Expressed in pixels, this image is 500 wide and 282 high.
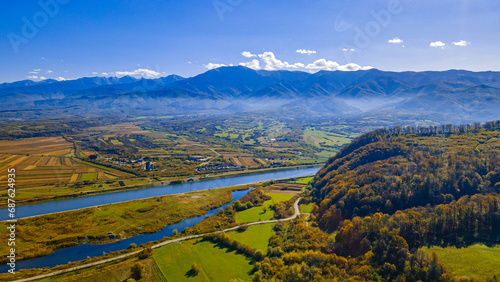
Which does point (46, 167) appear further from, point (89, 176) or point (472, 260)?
point (472, 260)

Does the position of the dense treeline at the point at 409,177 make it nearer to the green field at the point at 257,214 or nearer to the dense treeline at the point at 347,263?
the green field at the point at 257,214

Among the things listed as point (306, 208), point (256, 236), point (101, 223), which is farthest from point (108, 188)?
point (306, 208)

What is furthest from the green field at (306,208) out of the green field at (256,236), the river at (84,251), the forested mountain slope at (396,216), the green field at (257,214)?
the river at (84,251)

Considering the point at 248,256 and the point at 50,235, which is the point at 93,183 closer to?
the point at 50,235

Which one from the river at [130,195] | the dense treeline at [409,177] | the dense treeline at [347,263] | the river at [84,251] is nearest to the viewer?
the dense treeline at [347,263]

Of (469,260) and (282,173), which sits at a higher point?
(469,260)

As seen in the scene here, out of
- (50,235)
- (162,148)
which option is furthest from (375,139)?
(162,148)
